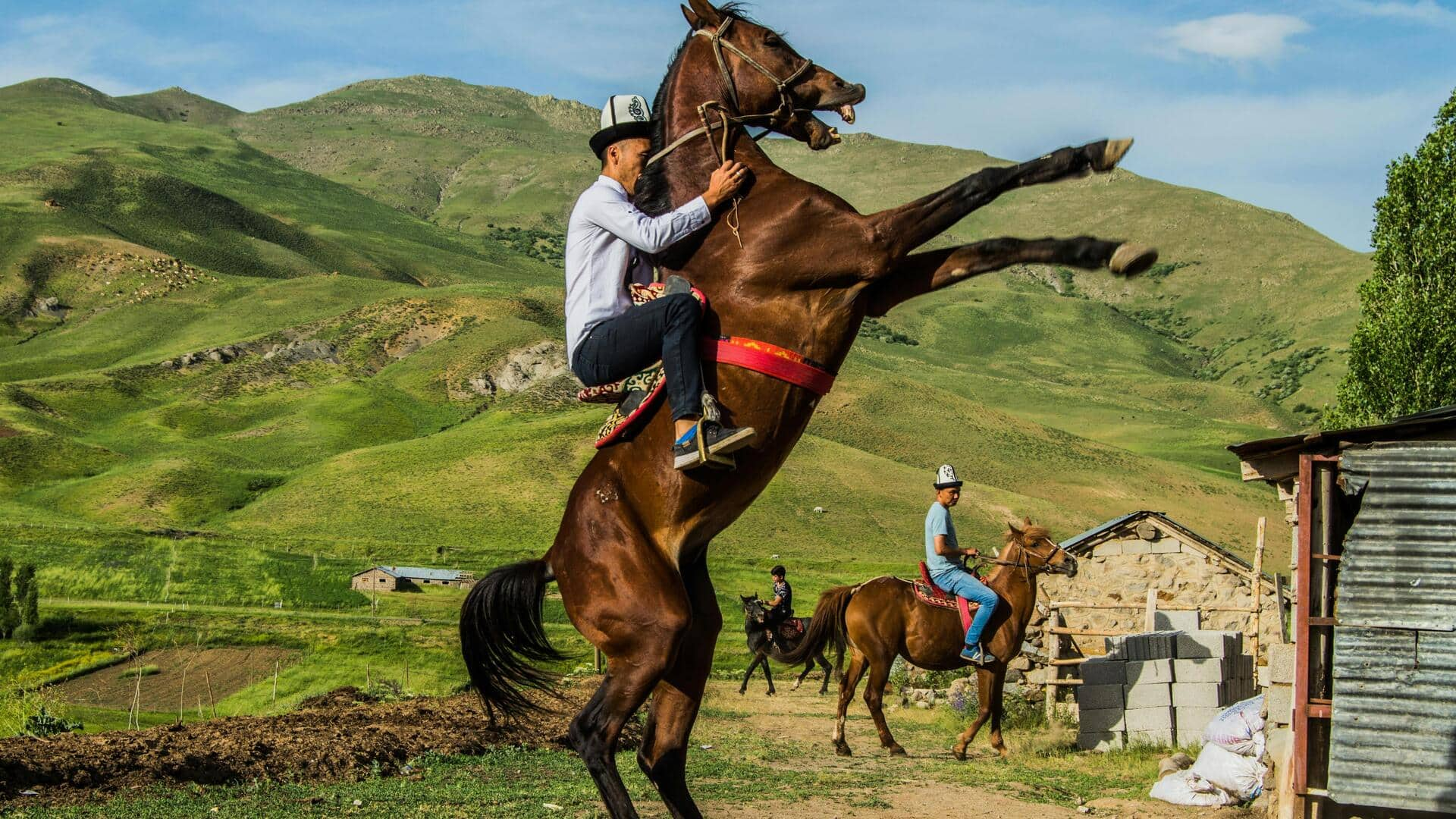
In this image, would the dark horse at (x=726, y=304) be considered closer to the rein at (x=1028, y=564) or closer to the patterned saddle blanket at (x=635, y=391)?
the patterned saddle blanket at (x=635, y=391)

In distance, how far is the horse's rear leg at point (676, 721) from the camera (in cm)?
627

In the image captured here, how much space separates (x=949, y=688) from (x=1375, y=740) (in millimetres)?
13788

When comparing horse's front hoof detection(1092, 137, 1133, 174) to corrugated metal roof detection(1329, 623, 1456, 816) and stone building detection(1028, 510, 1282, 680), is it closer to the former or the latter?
corrugated metal roof detection(1329, 623, 1456, 816)

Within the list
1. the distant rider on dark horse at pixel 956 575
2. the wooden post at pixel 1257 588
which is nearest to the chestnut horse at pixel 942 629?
the distant rider on dark horse at pixel 956 575

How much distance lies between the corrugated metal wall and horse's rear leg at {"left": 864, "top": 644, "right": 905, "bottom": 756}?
6943 mm

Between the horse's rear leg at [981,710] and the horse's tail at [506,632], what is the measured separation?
1024 cm

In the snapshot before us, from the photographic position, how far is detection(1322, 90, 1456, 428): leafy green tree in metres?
33.5

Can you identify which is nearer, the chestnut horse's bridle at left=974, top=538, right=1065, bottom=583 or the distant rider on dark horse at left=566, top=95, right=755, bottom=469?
the distant rider on dark horse at left=566, top=95, right=755, bottom=469

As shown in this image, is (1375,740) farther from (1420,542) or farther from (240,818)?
(240,818)

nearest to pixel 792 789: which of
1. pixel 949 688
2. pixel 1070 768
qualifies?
pixel 1070 768

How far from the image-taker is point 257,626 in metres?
26.9

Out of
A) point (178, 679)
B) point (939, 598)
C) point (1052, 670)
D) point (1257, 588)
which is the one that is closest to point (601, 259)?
point (939, 598)

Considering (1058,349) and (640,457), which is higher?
(1058,349)

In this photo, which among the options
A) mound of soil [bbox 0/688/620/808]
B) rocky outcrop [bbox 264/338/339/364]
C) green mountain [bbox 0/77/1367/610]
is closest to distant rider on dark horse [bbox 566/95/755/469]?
mound of soil [bbox 0/688/620/808]
